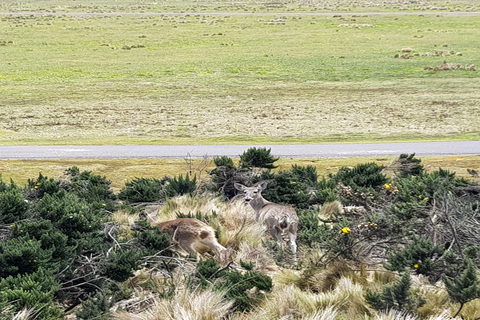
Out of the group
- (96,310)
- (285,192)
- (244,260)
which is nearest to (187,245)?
(244,260)

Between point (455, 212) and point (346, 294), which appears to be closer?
point (346, 294)

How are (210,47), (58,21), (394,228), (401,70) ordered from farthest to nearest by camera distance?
1. (58,21)
2. (210,47)
3. (401,70)
4. (394,228)

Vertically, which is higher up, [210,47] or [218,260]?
[210,47]

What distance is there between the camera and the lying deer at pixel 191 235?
324 inches

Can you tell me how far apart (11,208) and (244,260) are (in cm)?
303

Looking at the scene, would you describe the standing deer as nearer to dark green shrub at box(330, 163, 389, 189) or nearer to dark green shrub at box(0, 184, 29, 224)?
dark green shrub at box(330, 163, 389, 189)

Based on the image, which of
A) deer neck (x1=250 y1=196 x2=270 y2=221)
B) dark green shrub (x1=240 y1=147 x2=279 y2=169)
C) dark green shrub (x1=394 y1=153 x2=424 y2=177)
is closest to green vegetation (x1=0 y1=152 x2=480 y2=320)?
deer neck (x1=250 y1=196 x2=270 y2=221)

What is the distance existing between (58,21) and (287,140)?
59.7 meters

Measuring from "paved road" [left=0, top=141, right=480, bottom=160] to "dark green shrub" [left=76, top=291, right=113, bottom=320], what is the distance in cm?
1208

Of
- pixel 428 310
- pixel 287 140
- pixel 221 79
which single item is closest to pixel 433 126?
pixel 287 140

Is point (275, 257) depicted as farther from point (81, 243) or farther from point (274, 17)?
point (274, 17)

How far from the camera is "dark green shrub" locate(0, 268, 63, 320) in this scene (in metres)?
5.69

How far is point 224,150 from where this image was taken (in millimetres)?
19094

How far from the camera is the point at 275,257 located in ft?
25.7
